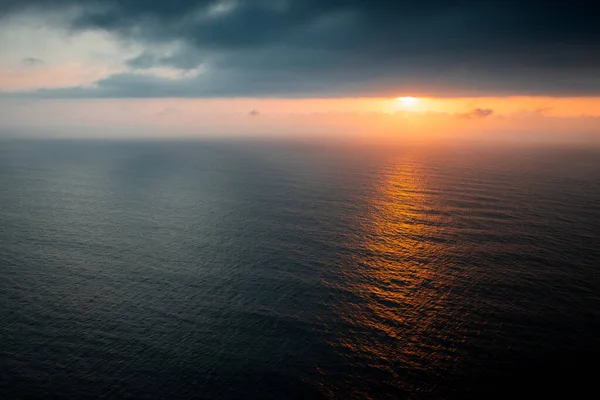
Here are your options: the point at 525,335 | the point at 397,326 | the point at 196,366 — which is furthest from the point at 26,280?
the point at 525,335

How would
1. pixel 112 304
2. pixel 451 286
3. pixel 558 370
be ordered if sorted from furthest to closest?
pixel 451 286
pixel 112 304
pixel 558 370

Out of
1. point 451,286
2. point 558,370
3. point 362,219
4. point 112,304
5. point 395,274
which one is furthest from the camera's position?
point 362,219

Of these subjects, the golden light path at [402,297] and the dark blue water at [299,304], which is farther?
the golden light path at [402,297]

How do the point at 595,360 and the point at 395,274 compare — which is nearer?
the point at 595,360

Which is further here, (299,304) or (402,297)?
(402,297)

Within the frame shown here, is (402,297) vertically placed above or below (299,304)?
above

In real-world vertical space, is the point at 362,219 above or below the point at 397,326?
above

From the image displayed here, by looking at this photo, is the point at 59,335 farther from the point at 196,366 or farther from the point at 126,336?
the point at 196,366

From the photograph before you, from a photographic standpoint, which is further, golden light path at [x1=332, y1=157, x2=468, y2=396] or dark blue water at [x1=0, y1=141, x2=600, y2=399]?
golden light path at [x1=332, y1=157, x2=468, y2=396]
